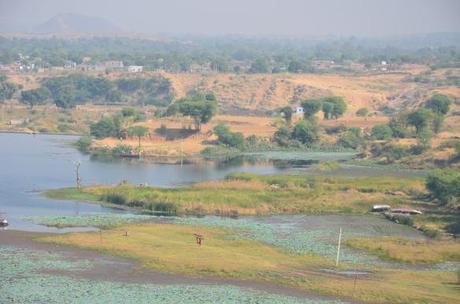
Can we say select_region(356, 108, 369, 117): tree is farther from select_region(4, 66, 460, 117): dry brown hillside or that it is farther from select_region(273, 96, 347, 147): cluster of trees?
select_region(273, 96, 347, 147): cluster of trees

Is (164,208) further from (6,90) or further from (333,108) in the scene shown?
(6,90)

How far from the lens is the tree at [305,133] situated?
243ft

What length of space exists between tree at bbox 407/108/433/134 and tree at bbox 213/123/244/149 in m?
13.0

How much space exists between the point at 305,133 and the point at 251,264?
42.6 m

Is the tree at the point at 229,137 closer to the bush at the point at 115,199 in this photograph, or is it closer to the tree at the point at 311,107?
the tree at the point at 311,107

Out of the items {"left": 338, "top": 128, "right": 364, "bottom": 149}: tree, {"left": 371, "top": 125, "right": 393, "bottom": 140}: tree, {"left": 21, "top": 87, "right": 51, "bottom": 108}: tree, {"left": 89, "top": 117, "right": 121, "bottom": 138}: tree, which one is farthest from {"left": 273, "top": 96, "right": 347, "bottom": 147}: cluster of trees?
{"left": 21, "top": 87, "right": 51, "bottom": 108}: tree

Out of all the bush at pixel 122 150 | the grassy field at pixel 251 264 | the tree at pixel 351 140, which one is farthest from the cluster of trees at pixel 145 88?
the grassy field at pixel 251 264

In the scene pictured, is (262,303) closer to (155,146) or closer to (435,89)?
(155,146)

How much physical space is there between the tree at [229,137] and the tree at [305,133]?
443cm

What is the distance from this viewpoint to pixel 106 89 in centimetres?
10588

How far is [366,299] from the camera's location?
28500 mm

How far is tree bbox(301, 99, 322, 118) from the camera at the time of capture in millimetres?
81312

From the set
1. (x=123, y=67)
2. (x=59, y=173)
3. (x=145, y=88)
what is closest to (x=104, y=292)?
(x=59, y=173)

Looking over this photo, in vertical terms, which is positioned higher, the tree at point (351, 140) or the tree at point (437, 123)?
the tree at point (437, 123)
